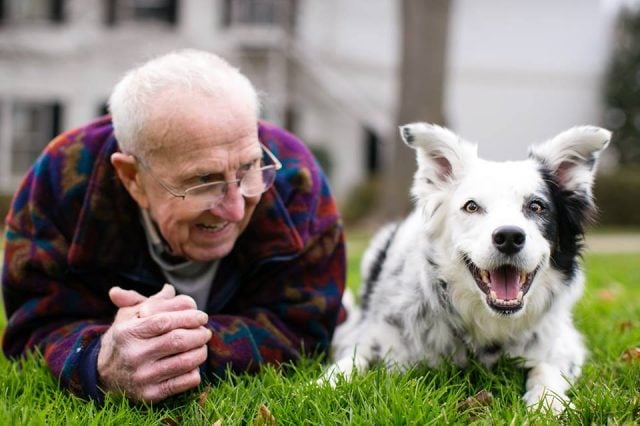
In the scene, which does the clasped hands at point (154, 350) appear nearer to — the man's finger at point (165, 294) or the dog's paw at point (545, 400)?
the man's finger at point (165, 294)

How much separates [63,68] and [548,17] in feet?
42.3

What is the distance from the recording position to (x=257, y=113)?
3.28 meters

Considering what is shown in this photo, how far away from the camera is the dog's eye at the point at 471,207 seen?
3.01 m

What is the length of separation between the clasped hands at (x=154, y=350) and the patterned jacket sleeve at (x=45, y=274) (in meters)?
0.38

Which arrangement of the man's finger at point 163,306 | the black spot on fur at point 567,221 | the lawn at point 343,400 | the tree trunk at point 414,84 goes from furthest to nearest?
the tree trunk at point 414,84 → the black spot on fur at point 567,221 → the man's finger at point 163,306 → the lawn at point 343,400

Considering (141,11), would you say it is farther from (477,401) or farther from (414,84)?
(477,401)

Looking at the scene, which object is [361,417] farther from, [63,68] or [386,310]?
[63,68]

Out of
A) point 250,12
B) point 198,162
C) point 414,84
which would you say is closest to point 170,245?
point 198,162

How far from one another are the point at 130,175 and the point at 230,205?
0.47 metres

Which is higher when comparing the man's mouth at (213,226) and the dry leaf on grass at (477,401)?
the man's mouth at (213,226)

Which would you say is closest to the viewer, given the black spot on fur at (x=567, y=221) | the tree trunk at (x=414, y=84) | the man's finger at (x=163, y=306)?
the man's finger at (x=163, y=306)

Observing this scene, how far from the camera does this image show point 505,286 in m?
2.92

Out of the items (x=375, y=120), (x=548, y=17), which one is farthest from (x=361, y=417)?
(x=548, y=17)

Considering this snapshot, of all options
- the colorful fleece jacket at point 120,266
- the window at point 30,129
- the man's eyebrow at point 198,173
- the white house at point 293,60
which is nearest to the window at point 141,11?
the white house at point 293,60
